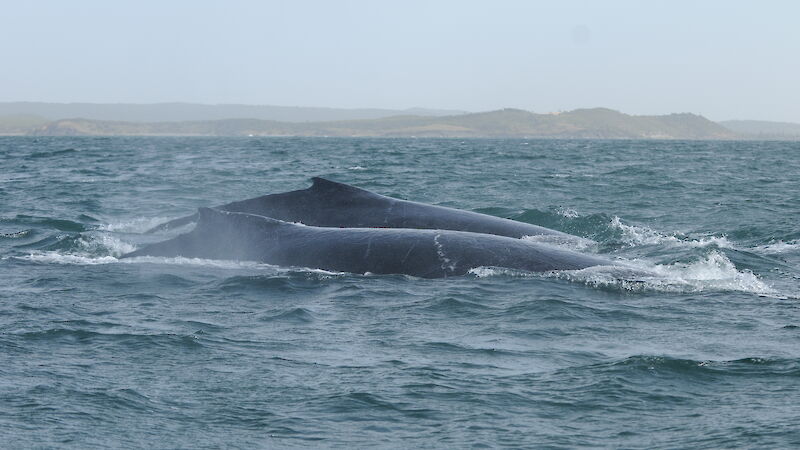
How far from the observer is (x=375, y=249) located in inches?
542

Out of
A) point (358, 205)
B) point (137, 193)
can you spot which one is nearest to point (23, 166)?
point (137, 193)

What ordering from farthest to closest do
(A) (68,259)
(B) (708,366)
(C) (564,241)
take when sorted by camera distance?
(C) (564,241)
(A) (68,259)
(B) (708,366)

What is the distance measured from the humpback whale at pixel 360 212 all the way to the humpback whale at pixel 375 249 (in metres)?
1.51

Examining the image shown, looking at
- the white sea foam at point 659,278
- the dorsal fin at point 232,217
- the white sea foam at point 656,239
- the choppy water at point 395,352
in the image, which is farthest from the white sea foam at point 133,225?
the white sea foam at point 659,278

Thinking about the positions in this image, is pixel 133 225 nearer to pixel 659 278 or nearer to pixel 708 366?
pixel 659 278

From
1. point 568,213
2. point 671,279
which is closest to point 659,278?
point 671,279

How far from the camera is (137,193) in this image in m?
31.6

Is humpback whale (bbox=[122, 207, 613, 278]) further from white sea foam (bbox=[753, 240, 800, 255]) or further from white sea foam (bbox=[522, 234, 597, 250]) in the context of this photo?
white sea foam (bbox=[753, 240, 800, 255])

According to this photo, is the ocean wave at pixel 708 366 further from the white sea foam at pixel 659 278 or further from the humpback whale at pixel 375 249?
the humpback whale at pixel 375 249

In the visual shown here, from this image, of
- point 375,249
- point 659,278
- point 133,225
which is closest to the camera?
point 659,278

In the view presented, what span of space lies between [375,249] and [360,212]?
8.16 feet

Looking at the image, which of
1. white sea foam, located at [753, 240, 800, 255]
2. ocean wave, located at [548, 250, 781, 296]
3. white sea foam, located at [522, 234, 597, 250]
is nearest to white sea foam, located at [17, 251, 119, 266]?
white sea foam, located at [522, 234, 597, 250]

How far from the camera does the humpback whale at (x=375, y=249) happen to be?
13.4 metres

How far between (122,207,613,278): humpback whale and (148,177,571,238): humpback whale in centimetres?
151
